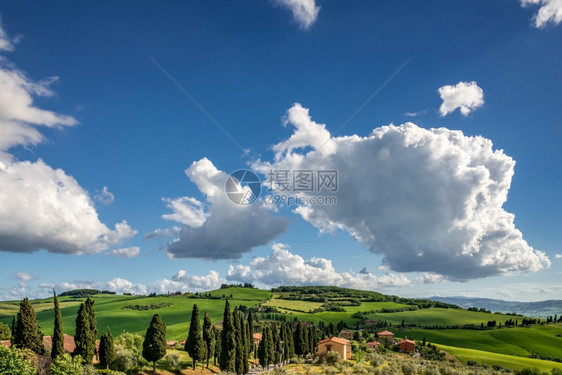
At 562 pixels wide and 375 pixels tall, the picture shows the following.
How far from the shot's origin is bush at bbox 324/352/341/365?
6806 cm

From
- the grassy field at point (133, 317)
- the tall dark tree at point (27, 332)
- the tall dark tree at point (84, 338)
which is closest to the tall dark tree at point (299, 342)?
the grassy field at point (133, 317)

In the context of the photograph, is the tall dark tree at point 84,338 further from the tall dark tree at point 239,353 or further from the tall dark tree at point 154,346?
the tall dark tree at point 239,353

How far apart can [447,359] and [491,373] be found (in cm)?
2942

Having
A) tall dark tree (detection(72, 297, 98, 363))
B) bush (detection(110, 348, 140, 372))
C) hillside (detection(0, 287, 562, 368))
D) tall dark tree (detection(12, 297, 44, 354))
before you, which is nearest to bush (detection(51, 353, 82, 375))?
tall dark tree (detection(72, 297, 98, 363))

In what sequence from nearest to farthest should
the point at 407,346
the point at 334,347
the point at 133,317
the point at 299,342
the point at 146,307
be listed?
the point at 334,347 < the point at 299,342 < the point at 407,346 < the point at 133,317 < the point at 146,307

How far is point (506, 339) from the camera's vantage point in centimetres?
12519

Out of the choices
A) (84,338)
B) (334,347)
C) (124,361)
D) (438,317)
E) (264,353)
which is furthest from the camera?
(438,317)

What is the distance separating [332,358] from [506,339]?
294 feet

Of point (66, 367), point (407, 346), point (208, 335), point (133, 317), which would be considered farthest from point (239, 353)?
point (133, 317)

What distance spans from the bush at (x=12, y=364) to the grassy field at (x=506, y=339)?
120768 millimetres

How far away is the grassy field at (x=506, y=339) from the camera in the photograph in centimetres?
11212

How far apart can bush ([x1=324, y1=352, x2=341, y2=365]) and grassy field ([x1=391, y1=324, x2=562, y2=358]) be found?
6914 centimetres

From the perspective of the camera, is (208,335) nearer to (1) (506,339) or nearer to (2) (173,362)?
(2) (173,362)

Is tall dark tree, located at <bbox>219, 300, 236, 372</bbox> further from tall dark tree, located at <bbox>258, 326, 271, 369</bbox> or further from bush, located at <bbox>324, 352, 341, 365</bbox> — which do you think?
bush, located at <bbox>324, 352, 341, 365</bbox>
